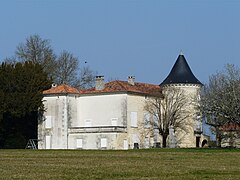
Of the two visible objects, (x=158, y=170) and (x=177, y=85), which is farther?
(x=177, y=85)

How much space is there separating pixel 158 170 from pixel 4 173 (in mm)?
5225

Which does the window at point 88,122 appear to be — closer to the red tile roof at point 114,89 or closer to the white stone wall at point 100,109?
the white stone wall at point 100,109

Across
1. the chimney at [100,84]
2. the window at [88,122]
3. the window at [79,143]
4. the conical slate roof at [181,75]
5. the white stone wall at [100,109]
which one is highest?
the conical slate roof at [181,75]

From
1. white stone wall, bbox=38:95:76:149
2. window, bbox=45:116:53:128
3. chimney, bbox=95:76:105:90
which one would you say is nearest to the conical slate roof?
chimney, bbox=95:76:105:90

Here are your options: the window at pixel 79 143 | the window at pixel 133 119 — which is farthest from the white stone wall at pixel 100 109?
the window at pixel 79 143

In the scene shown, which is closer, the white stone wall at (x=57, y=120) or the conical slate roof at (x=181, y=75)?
the white stone wall at (x=57, y=120)

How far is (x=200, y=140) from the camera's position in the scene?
264 feet

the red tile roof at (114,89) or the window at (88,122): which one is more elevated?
the red tile roof at (114,89)

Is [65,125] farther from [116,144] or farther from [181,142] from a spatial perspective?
[181,142]

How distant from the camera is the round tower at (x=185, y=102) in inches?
3063

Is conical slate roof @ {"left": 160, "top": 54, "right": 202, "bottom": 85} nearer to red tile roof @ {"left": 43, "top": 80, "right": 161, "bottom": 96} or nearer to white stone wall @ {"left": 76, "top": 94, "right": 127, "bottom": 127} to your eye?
red tile roof @ {"left": 43, "top": 80, "right": 161, "bottom": 96}

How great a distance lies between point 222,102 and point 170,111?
1472 cm

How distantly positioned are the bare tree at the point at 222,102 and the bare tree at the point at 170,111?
6596 mm

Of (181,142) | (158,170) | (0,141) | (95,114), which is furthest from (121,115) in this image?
(158,170)
